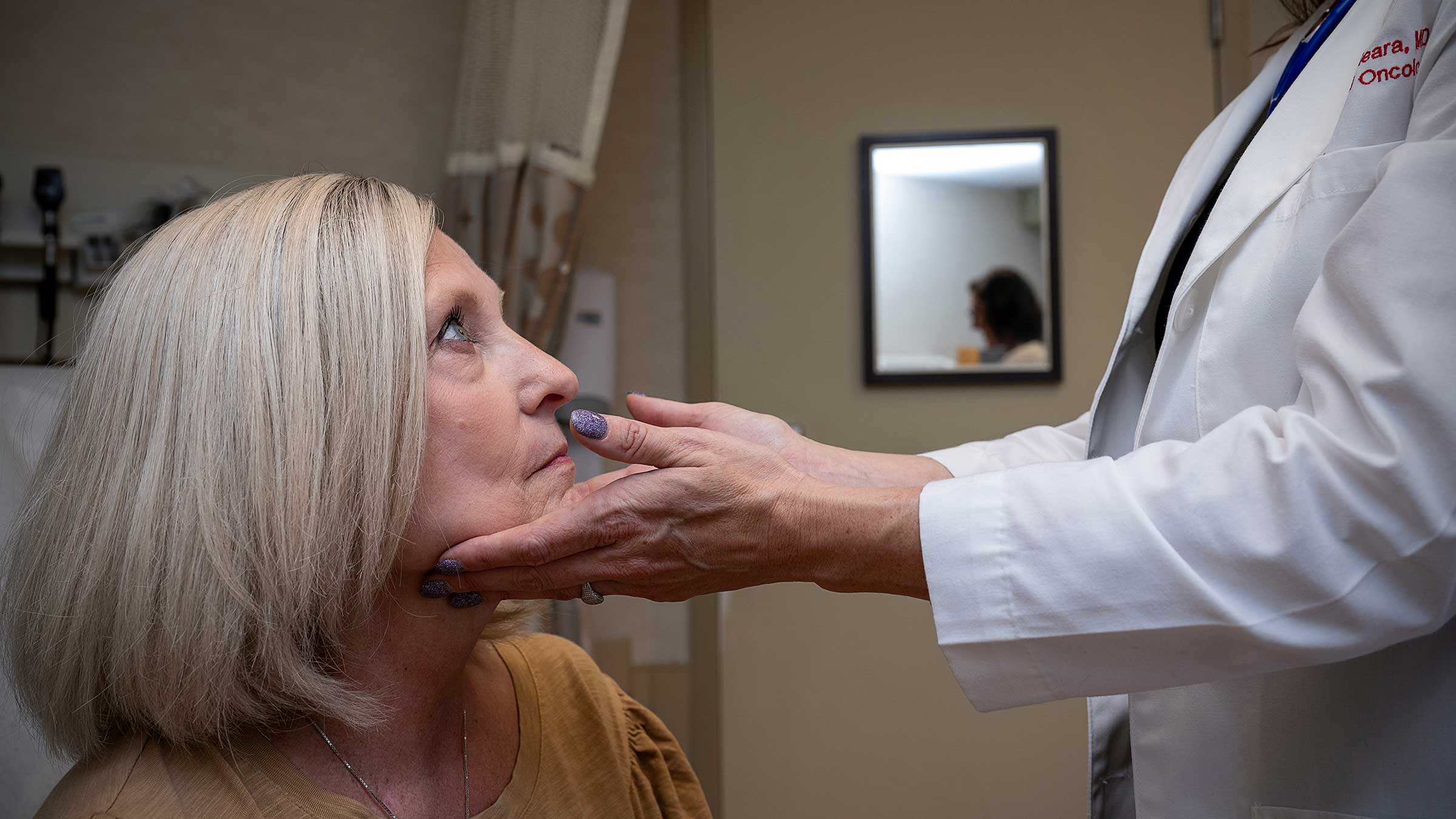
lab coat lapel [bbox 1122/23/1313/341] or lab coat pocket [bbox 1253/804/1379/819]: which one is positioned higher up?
lab coat lapel [bbox 1122/23/1313/341]

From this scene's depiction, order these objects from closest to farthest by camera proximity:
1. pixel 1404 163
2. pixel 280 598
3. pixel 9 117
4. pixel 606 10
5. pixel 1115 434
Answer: pixel 1404 163
pixel 280 598
pixel 1115 434
pixel 606 10
pixel 9 117

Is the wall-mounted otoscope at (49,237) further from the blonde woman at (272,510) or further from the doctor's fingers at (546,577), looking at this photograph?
the doctor's fingers at (546,577)

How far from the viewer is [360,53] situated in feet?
8.86

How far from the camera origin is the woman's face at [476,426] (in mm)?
923

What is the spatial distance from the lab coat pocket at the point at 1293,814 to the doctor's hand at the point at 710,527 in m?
0.39

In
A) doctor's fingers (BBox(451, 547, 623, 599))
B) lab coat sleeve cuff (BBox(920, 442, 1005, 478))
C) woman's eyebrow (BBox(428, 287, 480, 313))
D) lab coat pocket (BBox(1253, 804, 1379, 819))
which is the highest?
woman's eyebrow (BBox(428, 287, 480, 313))

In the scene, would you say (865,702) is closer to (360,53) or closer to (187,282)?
(187,282)

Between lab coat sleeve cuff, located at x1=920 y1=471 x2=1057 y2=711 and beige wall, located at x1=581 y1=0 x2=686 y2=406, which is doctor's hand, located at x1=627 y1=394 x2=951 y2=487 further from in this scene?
beige wall, located at x1=581 y1=0 x2=686 y2=406

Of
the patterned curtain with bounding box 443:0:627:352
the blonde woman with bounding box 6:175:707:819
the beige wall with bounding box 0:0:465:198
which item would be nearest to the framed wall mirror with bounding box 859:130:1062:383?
the patterned curtain with bounding box 443:0:627:352

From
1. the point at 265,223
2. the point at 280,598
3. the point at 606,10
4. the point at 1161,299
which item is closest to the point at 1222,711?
the point at 1161,299

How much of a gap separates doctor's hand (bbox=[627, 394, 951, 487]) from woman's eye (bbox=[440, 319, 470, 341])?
228 millimetres

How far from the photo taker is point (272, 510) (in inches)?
33.8

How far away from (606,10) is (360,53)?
3.14ft

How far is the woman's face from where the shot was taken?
0.92 metres
